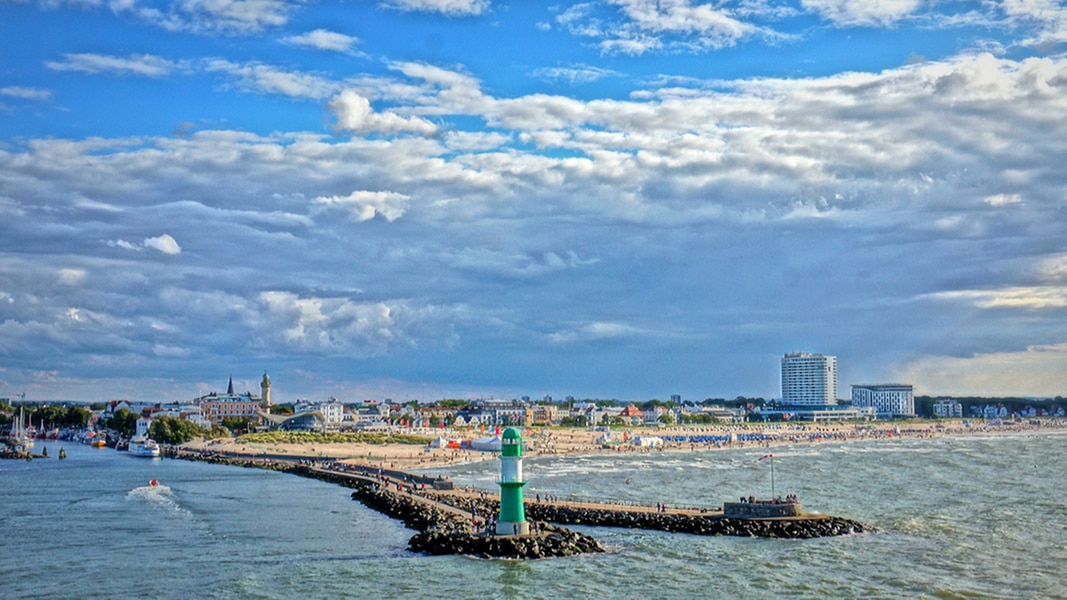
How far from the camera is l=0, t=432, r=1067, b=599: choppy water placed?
3478 cm

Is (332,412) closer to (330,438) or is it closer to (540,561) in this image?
(330,438)

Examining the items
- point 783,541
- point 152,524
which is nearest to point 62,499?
point 152,524

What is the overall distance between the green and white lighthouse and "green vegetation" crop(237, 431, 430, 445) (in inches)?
3896

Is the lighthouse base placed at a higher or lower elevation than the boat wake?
higher

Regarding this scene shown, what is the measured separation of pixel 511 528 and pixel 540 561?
2441 millimetres

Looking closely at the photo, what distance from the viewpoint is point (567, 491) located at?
66.8 meters

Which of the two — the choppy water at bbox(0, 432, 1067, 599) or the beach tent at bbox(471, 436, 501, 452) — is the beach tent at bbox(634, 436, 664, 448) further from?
the choppy water at bbox(0, 432, 1067, 599)

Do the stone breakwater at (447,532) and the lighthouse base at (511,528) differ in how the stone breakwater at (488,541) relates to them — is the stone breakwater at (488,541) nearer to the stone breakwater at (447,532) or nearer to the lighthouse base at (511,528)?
the stone breakwater at (447,532)

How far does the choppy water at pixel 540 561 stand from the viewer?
34.8 meters

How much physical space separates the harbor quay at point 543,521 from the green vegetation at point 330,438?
7206 cm

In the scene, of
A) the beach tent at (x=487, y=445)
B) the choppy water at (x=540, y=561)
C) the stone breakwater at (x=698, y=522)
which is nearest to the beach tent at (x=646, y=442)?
the beach tent at (x=487, y=445)

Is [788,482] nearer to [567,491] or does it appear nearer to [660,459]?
[567,491]

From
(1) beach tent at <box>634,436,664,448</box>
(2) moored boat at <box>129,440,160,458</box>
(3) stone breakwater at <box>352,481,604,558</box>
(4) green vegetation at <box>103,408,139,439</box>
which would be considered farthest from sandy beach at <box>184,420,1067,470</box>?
(3) stone breakwater at <box>352,481,604,558</box>

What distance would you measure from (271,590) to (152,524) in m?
20.4
